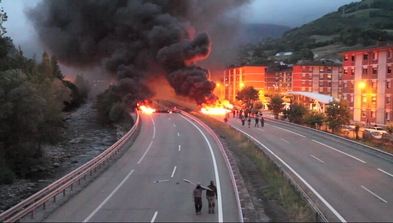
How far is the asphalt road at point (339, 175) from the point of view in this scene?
14.9 metres

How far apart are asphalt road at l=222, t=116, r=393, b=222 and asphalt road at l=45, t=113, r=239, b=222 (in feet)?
11.5

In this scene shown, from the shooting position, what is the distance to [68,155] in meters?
40.0

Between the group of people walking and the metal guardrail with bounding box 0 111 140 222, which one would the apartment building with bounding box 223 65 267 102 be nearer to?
the metal guardrail with bounding box 0 111 140 222

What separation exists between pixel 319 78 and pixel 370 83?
33.4m

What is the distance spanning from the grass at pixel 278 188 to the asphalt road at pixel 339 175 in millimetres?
771

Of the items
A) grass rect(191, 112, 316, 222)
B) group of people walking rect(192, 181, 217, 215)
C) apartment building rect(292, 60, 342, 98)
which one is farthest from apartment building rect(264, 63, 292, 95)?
group of people walking rect(192, 181, 217, 215)

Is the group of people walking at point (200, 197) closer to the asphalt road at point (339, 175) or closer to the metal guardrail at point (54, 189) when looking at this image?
the asphalt road at point (339, 175)

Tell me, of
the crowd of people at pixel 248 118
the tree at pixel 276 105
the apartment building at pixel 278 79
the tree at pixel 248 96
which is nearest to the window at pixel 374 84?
the tree at pixel 276 105

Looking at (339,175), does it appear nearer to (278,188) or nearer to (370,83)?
(278,188)

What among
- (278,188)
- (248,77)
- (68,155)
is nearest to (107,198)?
(278,188)

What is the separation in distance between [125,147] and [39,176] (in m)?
6.86

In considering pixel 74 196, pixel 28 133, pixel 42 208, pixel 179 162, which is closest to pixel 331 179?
pixel 179 162

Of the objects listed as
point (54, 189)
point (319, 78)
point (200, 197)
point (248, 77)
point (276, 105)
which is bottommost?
point (54, 189)

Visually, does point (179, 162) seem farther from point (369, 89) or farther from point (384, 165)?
point (369, 89)
